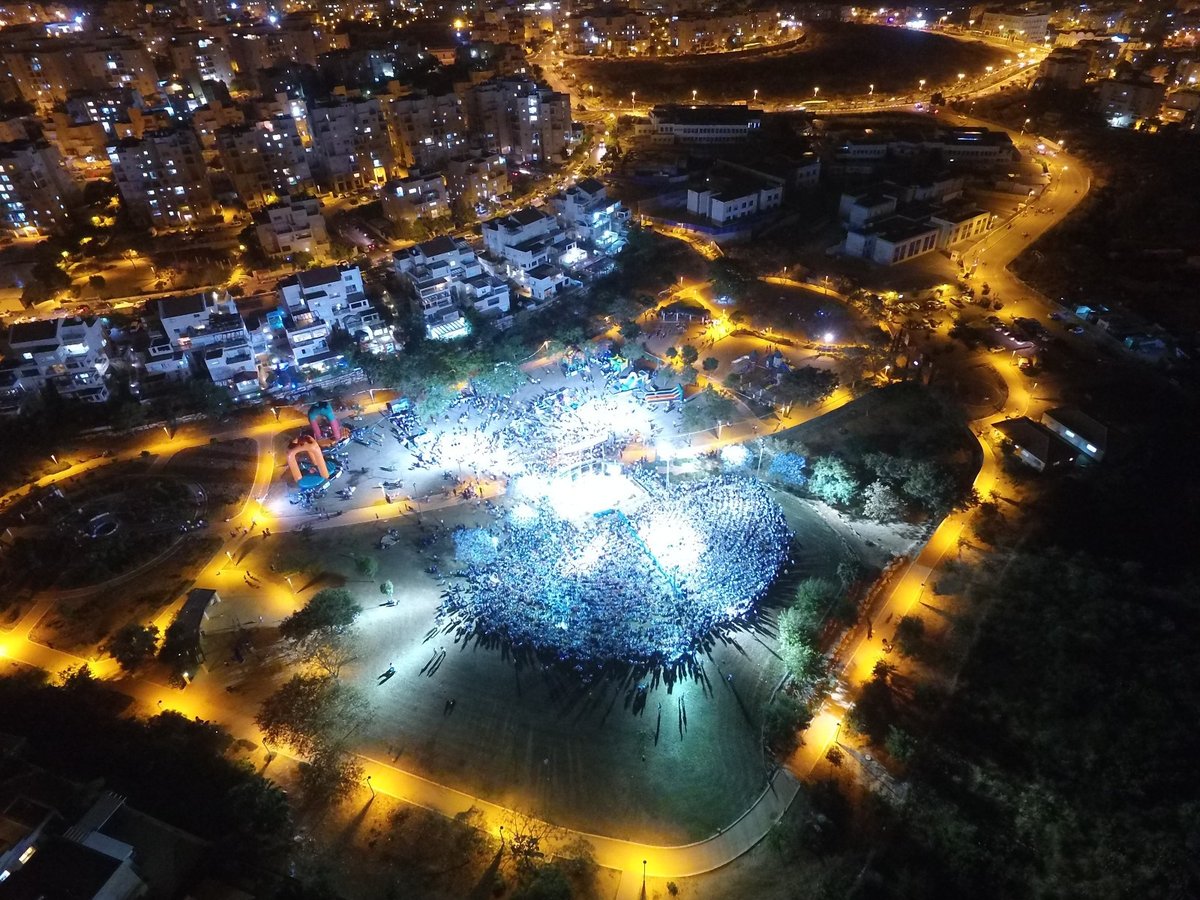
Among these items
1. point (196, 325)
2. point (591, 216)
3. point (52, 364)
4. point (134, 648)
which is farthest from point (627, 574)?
point (52, 364)

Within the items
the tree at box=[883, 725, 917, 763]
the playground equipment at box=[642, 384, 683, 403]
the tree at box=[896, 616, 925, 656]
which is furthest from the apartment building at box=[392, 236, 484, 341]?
the tree at box=[883, 725, 917, 763]

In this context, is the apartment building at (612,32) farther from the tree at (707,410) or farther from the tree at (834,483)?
the tree at (834,483)

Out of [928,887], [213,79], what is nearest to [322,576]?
[928,887]

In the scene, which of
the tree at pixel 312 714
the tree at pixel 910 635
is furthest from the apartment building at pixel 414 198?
the tree at pixel 910 635

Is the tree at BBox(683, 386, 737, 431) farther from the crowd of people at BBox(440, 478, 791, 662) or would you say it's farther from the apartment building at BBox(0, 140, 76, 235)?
the apartment building at BBox(0, 140, 76, 235)

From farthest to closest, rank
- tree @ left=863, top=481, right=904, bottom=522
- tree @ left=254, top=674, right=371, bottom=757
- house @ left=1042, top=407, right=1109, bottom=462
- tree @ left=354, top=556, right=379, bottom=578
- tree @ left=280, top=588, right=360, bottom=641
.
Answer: house @ left=1042, top=407, right=1109, bottom=462 → tree @ left=863, top=481, right=904, bottom=522 → tree @ left=354, top=556, right=379, bottom=578 → tree @ left=280, top=588, right=360, bottom=641 → tree @ left=254, top=674, right=371, bottom=757
